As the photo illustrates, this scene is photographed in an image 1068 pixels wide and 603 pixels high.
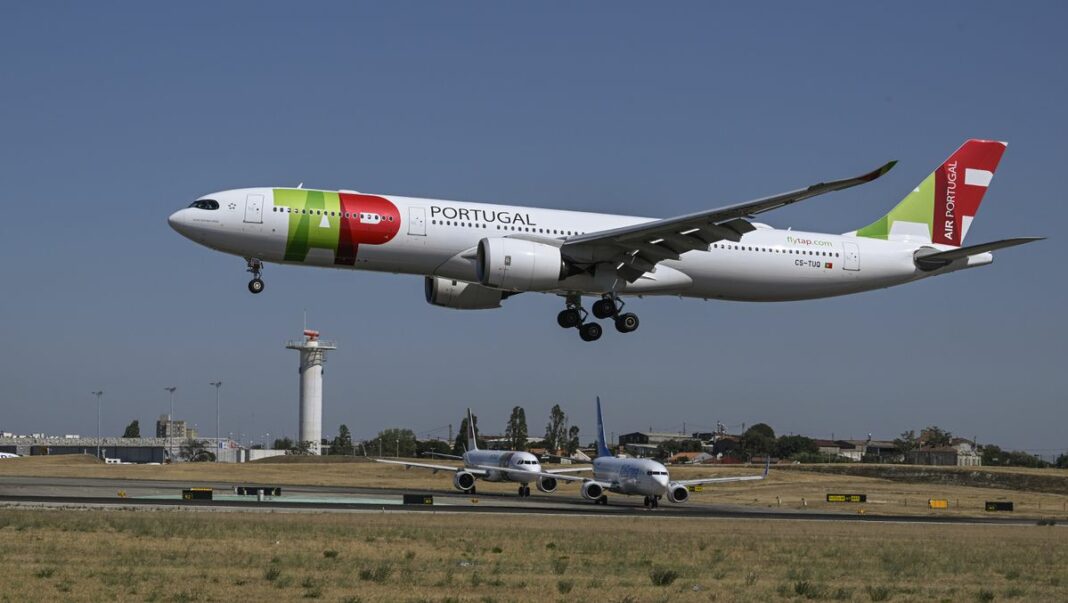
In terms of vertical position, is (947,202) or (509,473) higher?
(947,202)

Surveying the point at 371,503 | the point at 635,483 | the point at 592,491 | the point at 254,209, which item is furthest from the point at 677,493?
the point at 254,209

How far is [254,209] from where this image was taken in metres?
42.7

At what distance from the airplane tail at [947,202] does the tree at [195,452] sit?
136629 millimetres

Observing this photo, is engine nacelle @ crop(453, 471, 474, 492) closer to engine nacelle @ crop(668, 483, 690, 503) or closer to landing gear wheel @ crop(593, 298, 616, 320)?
engine nacelle @ crop(668, 483, 690, 503)

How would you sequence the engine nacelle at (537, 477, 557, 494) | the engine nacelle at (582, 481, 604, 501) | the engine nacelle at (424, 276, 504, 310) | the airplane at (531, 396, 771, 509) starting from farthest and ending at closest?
the engine nacelle at (537, 477, 557, 494)
the engine nacelle at (582, 481, 604, 501)
the airplane at (531, 396, 771, 509)
the engine nacelle at (424, 276, 504, 310)

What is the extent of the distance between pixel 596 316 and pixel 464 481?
99.5 ft

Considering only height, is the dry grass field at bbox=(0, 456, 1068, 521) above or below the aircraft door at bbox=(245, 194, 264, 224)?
below

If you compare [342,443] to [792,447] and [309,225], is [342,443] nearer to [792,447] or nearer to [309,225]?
[792,447]

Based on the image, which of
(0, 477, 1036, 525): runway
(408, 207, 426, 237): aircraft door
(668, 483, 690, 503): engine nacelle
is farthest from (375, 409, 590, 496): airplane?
(408, 207, 426, 237): aircraft door

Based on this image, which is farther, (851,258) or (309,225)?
(851,258)

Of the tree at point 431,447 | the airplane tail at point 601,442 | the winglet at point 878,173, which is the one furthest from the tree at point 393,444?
the winglet at point 878,173

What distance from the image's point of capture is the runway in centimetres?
5316

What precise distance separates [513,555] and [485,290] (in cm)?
1546

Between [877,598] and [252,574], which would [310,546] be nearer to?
[252,574]
